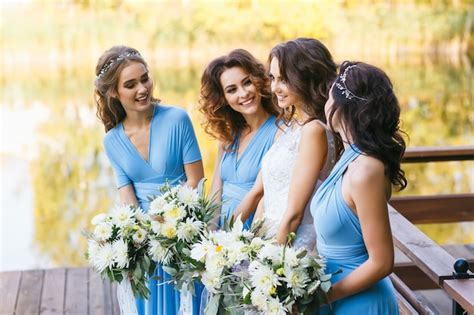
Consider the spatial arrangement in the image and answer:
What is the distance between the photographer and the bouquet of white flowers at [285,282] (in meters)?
2.13

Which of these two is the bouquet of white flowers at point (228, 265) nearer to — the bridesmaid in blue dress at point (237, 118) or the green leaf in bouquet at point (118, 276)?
the green leaf in bouquet at point (118, 276)

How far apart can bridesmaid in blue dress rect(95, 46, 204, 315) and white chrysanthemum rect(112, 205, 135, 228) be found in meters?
0.55

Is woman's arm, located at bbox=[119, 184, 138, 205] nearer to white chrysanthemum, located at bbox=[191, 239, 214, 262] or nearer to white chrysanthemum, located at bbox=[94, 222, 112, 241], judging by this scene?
white chrysanthemum, located at bbox=[94, 222, 112, 241]

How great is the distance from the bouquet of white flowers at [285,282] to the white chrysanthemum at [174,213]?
53cm

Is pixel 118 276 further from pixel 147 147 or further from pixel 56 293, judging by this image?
pixel 56 293

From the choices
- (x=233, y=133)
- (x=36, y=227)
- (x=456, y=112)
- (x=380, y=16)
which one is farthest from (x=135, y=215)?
(x=380, y=16)

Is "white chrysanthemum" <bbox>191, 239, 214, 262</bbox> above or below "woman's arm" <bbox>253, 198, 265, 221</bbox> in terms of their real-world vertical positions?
above

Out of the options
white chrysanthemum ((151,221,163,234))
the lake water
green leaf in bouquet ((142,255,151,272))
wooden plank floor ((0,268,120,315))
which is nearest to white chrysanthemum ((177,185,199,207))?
white chrysanthemum ((151,221,163,234))

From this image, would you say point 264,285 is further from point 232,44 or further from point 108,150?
point 232,44

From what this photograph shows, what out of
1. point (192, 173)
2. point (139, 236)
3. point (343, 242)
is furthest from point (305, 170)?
point (192, 173)

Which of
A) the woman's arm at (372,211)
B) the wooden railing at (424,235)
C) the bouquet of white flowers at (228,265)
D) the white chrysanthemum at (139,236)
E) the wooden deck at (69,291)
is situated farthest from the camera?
the wooden deck at (69,291)

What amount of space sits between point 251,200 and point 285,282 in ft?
3.03

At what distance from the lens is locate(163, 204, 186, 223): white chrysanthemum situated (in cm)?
268

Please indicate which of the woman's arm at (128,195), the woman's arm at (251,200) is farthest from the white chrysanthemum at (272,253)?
the woman's arm at (128,195)
